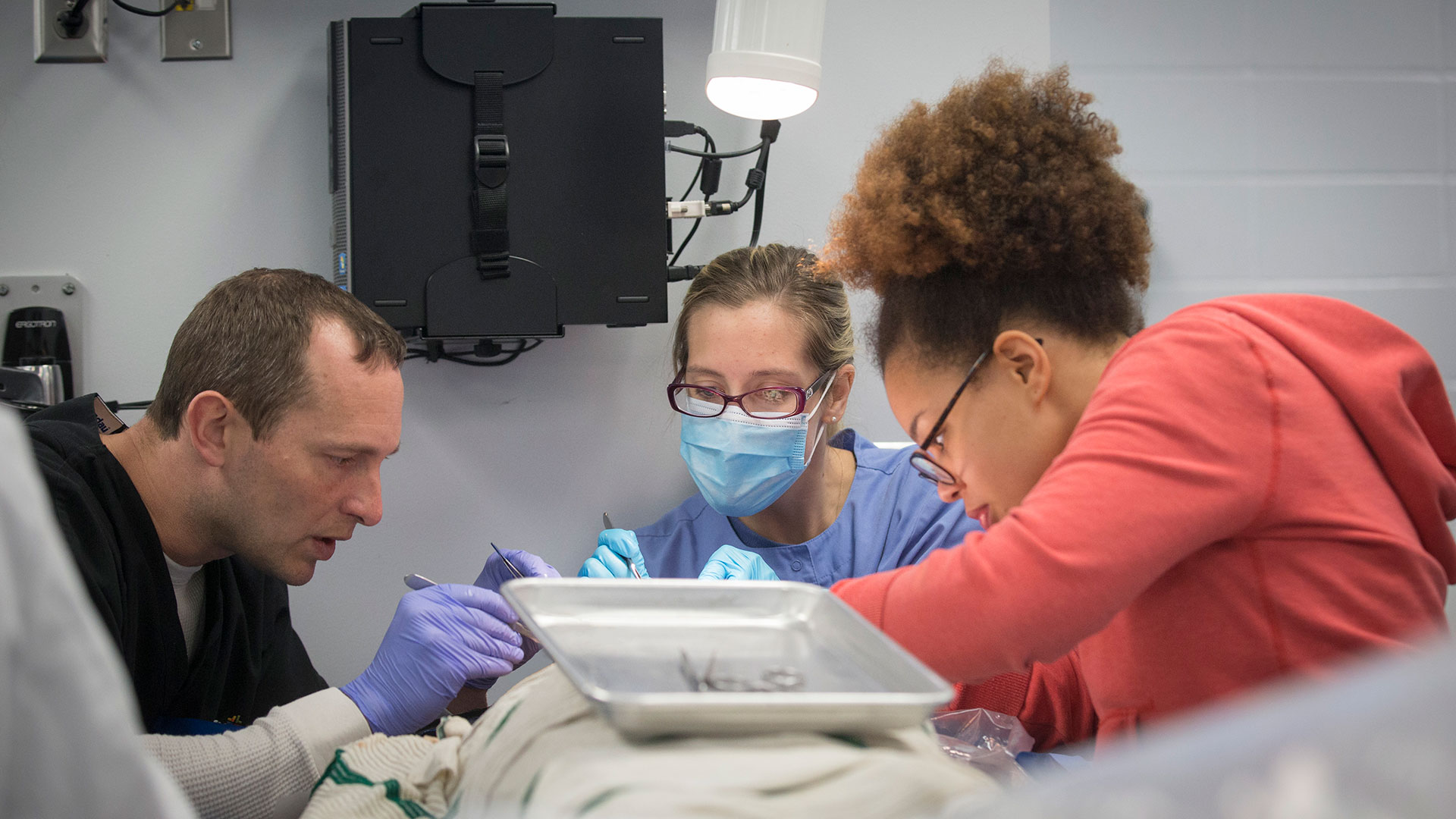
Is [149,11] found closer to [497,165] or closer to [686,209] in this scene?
[497,165]

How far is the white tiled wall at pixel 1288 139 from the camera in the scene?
204 centimetres

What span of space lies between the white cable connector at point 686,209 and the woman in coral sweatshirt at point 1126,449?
0.82 metres

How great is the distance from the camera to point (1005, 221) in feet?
3.02

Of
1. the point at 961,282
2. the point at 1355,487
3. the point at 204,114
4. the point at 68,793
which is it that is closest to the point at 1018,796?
the point at 68,793

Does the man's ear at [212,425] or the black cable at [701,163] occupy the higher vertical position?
the black cable at [701,163]

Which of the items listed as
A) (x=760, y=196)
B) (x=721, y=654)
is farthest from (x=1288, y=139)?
(x=721, y=654)

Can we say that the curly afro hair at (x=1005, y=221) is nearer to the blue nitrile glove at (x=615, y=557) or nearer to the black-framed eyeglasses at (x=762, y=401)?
the black-framed eyeglasses at (x=762, y=401)

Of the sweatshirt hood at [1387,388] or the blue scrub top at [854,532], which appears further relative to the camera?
the blue scrub top at [854,532]

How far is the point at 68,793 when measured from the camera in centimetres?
40

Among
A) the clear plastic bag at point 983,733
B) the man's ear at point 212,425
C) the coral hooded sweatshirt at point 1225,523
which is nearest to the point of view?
the coral hooded sweatshirt at point 1225,523

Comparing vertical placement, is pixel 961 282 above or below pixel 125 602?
above

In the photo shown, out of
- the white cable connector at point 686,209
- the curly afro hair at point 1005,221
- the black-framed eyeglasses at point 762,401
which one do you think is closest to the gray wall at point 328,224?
the white cable connector at point 686,209

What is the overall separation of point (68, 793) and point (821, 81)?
1778 mm

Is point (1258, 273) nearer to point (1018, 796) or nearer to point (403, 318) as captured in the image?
point (403, 318)
